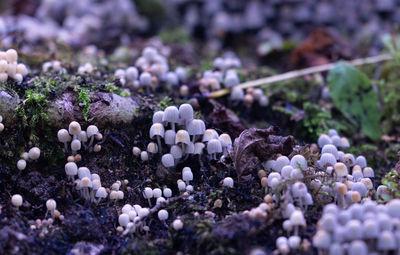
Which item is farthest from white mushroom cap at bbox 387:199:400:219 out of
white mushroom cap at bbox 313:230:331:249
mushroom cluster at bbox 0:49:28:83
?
mushroom cluster at bbox 0:49:28:83

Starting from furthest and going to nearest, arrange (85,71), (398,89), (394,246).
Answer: (398,89) → (85,71) → (394,246)

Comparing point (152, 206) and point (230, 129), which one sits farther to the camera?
point (230, 129)

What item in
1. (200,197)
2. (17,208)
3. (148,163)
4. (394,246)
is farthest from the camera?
(148,163)

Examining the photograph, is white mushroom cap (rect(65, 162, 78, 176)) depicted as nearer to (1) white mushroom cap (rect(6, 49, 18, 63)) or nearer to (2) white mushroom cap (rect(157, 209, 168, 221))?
Result: (2) white mushroom cap (rect(157, 209, 168, 221))

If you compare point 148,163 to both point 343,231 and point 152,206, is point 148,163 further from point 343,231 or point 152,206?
point 343,231

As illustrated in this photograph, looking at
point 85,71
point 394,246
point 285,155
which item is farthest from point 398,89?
point 85,71
